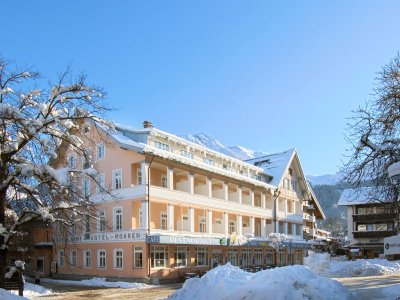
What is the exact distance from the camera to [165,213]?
40938 millimetres

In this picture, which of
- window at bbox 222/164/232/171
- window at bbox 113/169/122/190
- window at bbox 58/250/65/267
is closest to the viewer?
window at bbox 113/169/122/190

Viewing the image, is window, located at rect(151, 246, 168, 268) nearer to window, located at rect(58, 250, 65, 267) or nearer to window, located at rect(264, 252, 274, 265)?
window, located at rect(58, 250, 65, 267)

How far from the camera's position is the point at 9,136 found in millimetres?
→ 17469

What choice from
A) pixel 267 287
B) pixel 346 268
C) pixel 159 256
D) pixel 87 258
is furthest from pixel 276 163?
pixel 267 287

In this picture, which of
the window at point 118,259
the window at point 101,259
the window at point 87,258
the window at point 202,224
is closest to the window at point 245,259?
the window at point 202,224

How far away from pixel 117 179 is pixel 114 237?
182 inches

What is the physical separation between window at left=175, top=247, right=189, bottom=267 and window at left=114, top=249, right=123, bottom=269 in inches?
170

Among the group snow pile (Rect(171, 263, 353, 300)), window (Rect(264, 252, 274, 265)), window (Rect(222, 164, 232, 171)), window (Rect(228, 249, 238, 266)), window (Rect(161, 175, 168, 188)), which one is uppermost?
window (Rect(222, 164, 232, 171))

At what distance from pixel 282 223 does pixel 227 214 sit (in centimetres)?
1322

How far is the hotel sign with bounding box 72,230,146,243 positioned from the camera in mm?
36750

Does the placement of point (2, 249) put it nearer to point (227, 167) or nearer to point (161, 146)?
point (161, 146)

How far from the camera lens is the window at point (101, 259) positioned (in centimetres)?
4006

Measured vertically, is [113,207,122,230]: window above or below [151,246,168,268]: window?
above

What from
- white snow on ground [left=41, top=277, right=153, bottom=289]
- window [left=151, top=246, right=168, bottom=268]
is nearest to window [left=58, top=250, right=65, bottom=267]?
white snow on ground [left=41, top=277, right=153, bottom=289]
